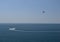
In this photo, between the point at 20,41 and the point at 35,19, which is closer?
the point at 35,19

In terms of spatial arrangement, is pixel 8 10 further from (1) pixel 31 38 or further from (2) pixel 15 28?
(1) pixel 31 38

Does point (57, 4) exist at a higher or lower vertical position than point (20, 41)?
higher

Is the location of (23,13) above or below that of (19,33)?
above

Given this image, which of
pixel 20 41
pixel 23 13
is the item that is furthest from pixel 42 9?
pixel 20 41

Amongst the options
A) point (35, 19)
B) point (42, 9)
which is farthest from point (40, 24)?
point (42, 9)

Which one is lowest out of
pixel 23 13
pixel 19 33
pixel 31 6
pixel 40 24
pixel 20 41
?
pixel 20 41

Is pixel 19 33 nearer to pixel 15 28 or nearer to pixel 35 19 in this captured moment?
pixel 15 28
